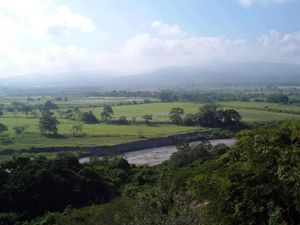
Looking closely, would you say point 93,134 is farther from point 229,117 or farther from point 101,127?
point 229,117

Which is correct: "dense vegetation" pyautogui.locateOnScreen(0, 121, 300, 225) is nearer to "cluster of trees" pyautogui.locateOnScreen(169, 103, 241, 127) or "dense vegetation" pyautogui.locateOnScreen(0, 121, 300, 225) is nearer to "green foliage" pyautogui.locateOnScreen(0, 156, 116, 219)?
"green foliage" pyautogui.locateOnScreen(0, 156, 116, 219)

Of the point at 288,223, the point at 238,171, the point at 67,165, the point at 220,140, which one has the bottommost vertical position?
the point at 220,140

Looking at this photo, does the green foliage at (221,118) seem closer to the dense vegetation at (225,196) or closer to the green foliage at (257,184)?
the dense vegetation at (225,196)

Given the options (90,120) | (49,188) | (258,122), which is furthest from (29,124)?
(49,188)

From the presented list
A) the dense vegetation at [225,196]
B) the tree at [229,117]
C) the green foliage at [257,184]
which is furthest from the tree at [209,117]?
the green foliage at [257,184]

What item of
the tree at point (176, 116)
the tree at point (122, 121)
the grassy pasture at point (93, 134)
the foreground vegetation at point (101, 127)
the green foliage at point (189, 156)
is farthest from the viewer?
the tree at point (122, 121)

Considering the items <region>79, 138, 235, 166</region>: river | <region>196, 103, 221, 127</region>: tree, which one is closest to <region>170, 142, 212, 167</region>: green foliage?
<region>79, 138, 235, 166</region>: river

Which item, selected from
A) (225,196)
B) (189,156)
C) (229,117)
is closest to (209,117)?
(229,117)

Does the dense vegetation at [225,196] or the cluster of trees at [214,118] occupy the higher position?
the dense vegetation at [225,196]

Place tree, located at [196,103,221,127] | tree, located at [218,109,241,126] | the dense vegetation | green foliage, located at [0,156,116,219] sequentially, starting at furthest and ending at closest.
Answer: tree, located at [196,103,221,127]
tree, located at [218,109,241,126]
green foliage, located at [0,156,116,219]
the dense vegetation

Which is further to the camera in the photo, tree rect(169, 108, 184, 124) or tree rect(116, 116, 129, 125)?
tree rect(116, 116, 129, 125)

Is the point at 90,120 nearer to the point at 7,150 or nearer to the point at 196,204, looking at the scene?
the point at 7,150
